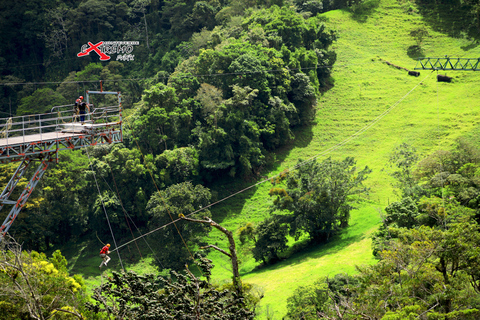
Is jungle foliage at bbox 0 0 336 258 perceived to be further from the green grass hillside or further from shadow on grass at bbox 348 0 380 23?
shadow on grass at bbox 348 0 380 23

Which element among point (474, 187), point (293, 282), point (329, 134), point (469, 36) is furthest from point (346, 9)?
point (293, 282)

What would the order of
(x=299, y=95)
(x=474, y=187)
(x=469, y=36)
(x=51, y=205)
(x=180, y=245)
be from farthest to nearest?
(x=469, y=36), (x=299, y=95), (x=51, y=205), (x=180, y=245), (x=474, y=187)

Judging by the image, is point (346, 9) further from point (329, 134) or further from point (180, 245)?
point (180, 245)

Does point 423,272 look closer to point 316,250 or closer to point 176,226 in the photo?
point 316,250

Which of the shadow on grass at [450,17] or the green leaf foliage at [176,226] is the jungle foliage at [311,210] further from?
the shadow on grass at [450,17]

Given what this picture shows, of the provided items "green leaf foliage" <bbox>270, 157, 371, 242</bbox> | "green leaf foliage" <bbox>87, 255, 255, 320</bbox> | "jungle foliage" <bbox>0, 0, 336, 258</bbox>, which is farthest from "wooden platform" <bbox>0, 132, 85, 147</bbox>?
"green leaf foliage" <bbox>270, 157, 371, 242</bbox>

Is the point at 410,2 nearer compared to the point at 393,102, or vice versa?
the point at 393,102

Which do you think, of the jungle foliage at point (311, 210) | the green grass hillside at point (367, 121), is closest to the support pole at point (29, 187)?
the green grass hillside at point (367, 121)
